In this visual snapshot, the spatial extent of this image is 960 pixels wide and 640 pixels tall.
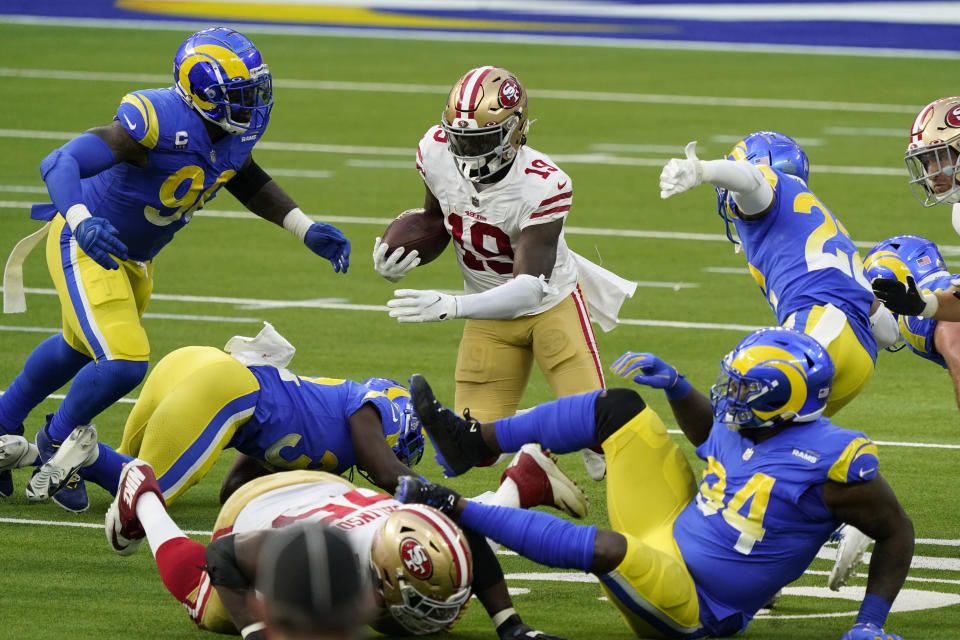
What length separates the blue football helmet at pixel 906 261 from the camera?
22.4 ft

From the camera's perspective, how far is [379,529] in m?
4.79

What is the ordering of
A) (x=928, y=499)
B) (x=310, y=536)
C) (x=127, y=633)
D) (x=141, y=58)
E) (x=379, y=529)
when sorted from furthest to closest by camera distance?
1. (x=141, y=58)
2. (x=928, y=499)
3. (x=127, y=633)
4. (x=379, y=529)
5. (x=310, y=536)

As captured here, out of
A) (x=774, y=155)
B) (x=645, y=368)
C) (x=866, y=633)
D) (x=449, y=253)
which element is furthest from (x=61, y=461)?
(x=449, y=253)

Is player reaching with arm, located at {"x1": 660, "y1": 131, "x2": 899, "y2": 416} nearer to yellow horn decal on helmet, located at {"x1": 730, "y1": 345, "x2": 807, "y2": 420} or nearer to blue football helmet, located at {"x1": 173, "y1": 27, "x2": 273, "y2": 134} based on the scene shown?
yellow horn decal on helmet, located at {"x1": 730, "y1": 345, "x2": 807, "y2": 420}

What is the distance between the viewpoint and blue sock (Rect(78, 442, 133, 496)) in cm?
632

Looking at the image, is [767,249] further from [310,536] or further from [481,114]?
[310,536]

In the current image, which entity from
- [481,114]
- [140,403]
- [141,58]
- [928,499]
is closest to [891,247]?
[928,499]

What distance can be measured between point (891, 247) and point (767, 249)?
3.54ft

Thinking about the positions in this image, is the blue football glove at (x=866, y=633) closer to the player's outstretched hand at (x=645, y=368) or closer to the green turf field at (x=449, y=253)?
the green turf field at (x=449, y=253)

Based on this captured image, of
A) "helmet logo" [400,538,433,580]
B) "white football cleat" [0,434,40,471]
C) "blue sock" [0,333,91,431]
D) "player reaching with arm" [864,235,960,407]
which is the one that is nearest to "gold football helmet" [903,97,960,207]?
"player reaching with arm" [864,235,960,407]

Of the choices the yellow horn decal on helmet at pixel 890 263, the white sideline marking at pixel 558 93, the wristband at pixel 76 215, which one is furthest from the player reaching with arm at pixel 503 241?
the white sideline marking at pixel 558 93

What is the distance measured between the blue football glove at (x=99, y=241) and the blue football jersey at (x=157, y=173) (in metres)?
0.56

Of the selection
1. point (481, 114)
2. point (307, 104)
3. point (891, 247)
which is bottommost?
point (307, 104)

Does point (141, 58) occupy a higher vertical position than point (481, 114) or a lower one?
lower
